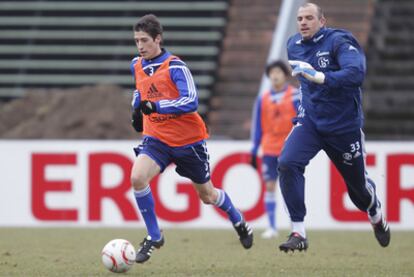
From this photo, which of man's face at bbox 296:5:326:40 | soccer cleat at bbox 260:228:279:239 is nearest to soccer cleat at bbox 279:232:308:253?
man's face at bbox 296:5:326:40

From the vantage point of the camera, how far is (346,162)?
9828mm

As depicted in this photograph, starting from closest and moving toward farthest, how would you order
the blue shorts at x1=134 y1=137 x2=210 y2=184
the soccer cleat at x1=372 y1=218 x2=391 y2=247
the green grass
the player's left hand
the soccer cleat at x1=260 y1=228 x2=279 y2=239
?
the green grass < the player's left hand < the blue shorts at x1=134 y1=137 x2=210 y2=184 < the soccer cleat at x1=372 y1=218 x2=391 y2=247 < the soccer cleat at x1=260 y1=228 x2=279 y2=239

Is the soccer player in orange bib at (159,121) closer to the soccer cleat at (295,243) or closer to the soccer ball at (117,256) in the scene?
the soccer ball at (117,256)

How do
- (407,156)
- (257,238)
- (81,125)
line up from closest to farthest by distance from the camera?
(257,238) < (407,156) < (81,125)

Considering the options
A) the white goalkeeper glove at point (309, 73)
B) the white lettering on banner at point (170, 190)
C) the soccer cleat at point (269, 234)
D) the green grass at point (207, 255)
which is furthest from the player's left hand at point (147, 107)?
the white lettering on banner at point (170, 190)

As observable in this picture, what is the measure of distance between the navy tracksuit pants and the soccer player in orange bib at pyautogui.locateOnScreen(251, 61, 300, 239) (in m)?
4.29

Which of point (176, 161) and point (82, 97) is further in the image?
point (82, 97)

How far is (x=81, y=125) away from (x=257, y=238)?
21.6ft

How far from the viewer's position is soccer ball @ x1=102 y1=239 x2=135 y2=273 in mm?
8836

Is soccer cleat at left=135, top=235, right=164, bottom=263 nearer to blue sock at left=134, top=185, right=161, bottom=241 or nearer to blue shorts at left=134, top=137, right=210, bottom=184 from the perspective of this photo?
blue sock at left=134, top=185, right=161, bottom=241

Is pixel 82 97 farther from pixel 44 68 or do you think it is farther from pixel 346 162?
pixel 346 162

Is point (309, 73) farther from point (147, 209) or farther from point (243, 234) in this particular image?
point (243, 234)

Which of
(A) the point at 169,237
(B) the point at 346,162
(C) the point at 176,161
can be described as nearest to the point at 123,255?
(C) the point at 176,161

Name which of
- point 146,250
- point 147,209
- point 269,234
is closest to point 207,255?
point 147,209
